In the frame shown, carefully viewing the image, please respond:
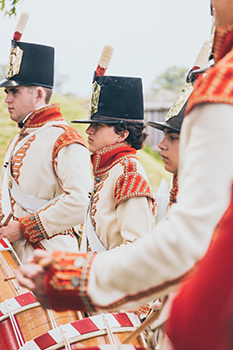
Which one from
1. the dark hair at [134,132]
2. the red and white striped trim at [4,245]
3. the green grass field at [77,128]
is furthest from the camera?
the green grass field at [77,128]

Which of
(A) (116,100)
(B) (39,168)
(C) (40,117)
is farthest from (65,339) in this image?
(C) (40,117)

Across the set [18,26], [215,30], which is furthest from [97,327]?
[18,26]

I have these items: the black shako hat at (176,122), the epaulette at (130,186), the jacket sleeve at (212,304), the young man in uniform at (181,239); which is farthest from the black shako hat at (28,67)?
the jacket sleeve at (212,304)

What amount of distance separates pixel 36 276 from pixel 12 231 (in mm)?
2309

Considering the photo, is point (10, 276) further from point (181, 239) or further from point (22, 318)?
point (181, 239)

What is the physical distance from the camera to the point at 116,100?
322 cm

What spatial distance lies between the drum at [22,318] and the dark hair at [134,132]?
1124mm

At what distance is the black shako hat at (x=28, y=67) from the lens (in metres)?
4.03

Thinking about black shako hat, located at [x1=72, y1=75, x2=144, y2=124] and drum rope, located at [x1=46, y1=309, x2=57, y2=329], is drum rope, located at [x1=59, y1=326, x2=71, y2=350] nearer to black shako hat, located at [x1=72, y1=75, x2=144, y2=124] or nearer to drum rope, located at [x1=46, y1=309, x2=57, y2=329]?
drum rope, located at [x1=46, y1=309, x2=57, y2=329]

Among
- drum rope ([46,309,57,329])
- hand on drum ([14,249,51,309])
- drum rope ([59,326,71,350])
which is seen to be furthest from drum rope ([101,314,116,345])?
hand on drum ([14,249,51,309])

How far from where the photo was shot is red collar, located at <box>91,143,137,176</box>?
10.1 ft

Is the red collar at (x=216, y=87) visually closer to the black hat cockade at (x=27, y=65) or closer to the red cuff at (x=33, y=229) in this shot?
the red cuff at (x=33, y=229)

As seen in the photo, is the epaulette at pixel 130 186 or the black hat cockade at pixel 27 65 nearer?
the epaulette at pixel 130 186

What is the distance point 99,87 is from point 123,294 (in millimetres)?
2218
